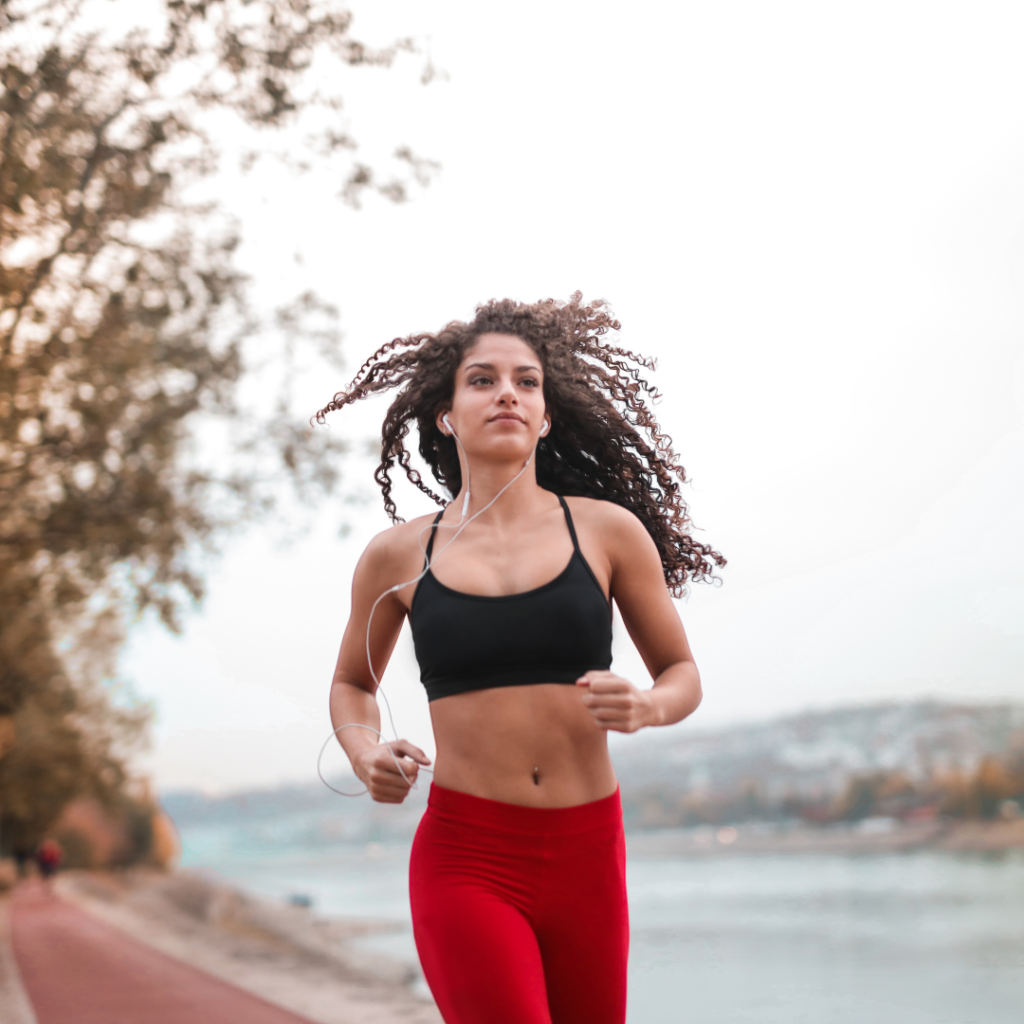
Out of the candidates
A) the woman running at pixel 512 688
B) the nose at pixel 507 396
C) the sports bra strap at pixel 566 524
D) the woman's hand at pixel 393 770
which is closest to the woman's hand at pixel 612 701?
the woman running at pixel 512 688

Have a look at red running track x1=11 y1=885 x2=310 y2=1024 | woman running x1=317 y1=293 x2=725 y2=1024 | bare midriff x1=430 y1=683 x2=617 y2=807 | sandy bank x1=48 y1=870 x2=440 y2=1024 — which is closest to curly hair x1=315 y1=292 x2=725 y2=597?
woman running x1=317 y1=293 x2=725 y2=1024

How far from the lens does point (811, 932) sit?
113ft

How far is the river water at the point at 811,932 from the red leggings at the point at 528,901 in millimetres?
13851

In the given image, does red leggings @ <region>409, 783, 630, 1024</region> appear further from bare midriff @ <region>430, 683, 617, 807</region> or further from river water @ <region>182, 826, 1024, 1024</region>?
river water @ <region>182, 826, 1024, 1024</region>

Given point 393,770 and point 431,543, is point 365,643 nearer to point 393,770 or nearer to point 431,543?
point 431,543

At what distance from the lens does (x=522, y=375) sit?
2.47 meters

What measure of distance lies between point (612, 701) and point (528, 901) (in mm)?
530

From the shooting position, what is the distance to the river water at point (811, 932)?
922 inches

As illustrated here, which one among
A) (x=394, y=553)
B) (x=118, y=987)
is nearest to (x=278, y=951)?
(x=118, y=987)

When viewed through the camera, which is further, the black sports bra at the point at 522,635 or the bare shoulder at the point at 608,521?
the bare shoulder at the point at 608,521

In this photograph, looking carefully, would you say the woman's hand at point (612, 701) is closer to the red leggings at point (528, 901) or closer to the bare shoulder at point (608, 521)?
the red leggings at point (528, 901)

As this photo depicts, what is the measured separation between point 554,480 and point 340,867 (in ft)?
145

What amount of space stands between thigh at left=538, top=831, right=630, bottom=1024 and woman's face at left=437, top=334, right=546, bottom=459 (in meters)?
0.89

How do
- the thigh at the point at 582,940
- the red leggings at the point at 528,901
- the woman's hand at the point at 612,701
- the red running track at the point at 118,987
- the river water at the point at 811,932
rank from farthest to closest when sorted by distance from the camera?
the river water at the point at 811,932, the red running track at the point at 118,987, the thigh at the point at 582,940, the red leggings at the point at 528,901, the woman's hand at the point at 612,701
